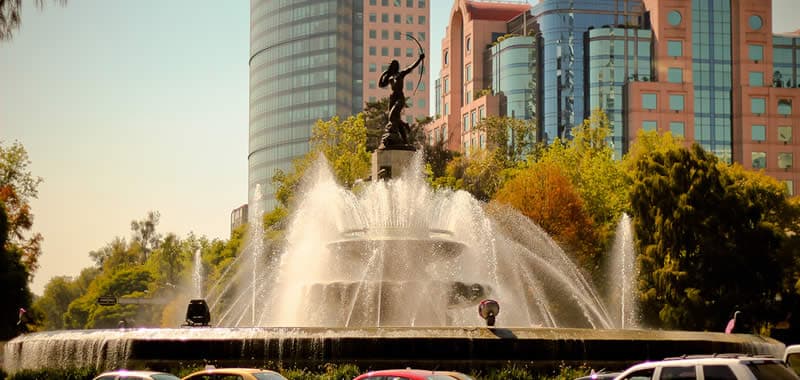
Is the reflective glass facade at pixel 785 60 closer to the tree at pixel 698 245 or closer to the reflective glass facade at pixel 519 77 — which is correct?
the reflective glass facade at pixel 519 77

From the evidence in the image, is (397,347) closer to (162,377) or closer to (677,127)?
(162,377)

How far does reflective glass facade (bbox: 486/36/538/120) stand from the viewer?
427 feet

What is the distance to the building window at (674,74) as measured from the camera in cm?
12156

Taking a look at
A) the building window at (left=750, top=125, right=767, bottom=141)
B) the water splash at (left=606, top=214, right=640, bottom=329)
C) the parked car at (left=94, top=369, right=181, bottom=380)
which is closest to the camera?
the parked car at (left=94, top=369, right=181, bottom=380)

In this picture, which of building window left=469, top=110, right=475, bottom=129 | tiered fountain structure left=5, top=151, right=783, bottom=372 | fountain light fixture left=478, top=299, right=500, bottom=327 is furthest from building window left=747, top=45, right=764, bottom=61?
fountain light fixture left=478, top=299, right=500, bottom=327

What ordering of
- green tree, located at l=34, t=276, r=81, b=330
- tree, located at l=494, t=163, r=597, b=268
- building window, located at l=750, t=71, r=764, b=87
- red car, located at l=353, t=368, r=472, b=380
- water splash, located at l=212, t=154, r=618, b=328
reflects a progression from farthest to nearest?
1. green tree, located at l=34, t=276, r=81, b=330
2. building window, located at l=750, t=71, r=764, b=87
3. tree, located at l=494, t=163, r=597, b=268
4. water splash, located at l=212, t=154, r=618, b=328
5. red car, located at l=353, t=368, r=472, b=380

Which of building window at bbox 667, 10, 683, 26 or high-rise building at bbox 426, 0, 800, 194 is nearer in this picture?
high-rise building at bbox 426, 0, 800, 194

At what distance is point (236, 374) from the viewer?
18797 mm

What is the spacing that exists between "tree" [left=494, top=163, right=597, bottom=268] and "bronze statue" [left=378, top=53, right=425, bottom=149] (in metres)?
25.2

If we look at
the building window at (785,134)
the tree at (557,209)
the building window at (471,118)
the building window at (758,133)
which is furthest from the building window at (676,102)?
the tree at (557,209)

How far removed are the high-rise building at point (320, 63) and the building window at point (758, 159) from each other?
77.0 metres

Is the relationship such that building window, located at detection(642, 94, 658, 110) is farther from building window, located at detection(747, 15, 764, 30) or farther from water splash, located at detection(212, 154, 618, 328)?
water splash, located at detection(212, 154, 618, 328)

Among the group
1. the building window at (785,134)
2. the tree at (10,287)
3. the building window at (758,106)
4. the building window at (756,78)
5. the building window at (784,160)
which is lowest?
the tree at (10,287)

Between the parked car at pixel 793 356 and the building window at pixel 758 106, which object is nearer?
the parked car at pixel 793 356
